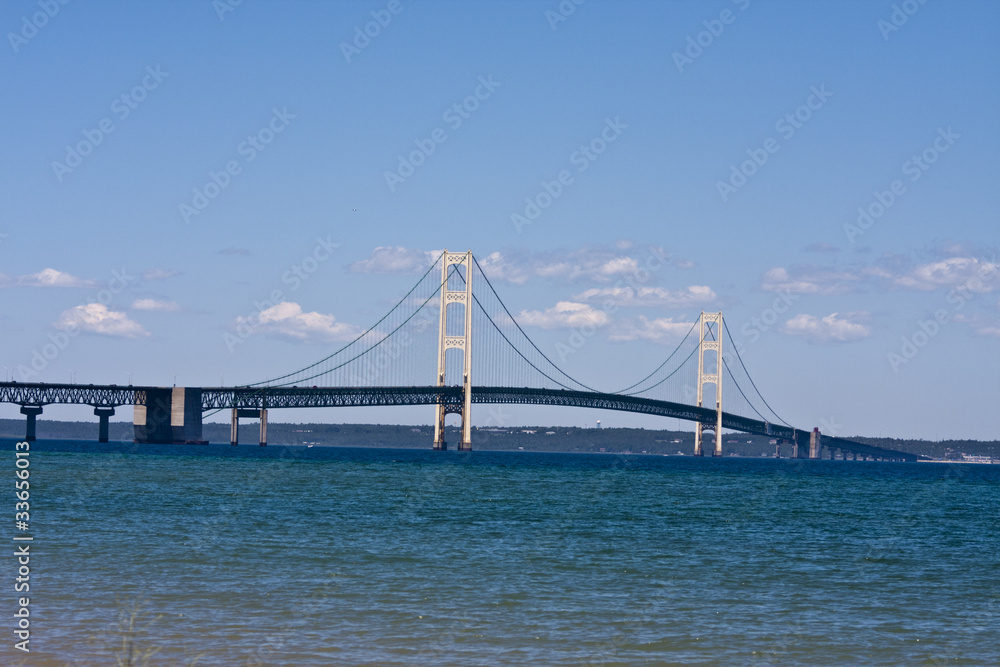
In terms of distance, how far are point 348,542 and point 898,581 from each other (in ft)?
39.4

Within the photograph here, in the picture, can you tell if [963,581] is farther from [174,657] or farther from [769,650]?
[174,657]

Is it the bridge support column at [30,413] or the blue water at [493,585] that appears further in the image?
the bridge support column at [30,413]

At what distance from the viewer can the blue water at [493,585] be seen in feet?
48.3

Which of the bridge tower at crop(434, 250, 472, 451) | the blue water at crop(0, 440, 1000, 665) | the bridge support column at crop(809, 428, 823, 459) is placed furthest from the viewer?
the bridge support column at crop(809, 428, 823, 459)

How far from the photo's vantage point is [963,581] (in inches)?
904

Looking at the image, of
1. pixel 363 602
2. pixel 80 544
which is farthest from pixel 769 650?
pixel 80 544

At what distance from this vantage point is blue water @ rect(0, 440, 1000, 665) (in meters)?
14.7

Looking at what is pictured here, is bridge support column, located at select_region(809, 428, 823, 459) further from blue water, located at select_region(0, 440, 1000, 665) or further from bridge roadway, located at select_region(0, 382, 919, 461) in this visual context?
blue water, located at select_region(0, 440, 1000, 665)

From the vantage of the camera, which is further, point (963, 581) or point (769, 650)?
point (963, 581)

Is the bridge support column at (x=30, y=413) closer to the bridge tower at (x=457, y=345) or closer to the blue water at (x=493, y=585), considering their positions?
the bridge tower at (x=457, y=345)

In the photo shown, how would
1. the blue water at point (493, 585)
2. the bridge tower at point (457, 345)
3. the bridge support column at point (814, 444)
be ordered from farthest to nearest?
the bridge support column at point (814, 444) < the bridge tower at point (457, 345) < the blue water at point (493, 585)

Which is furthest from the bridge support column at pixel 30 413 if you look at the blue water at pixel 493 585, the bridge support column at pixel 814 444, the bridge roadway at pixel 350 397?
the bridge support column at pixel 814 444

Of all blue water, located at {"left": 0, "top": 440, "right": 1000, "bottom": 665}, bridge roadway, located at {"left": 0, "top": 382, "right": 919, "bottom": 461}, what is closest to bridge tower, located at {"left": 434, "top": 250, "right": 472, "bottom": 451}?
bridge roadway, located at {"left": 0, "top": 382, "right": 919, "bottom": 461}

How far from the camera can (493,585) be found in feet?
65.5
